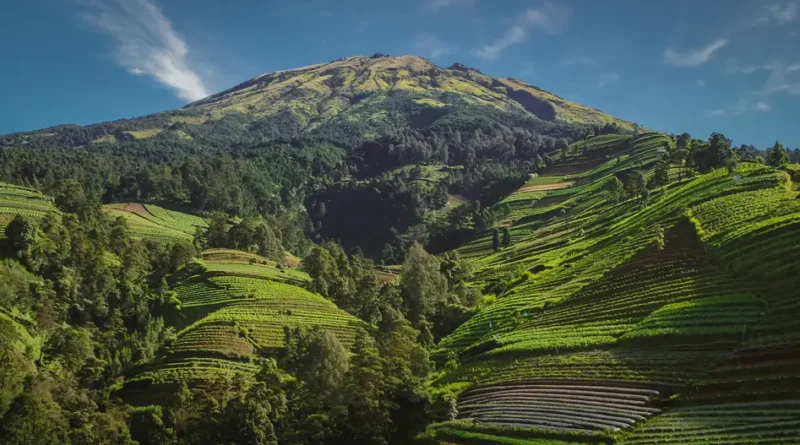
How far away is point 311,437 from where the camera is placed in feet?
149

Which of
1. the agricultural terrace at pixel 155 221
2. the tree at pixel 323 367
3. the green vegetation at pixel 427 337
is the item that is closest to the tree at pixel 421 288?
the green vegetation at pixel 427 337

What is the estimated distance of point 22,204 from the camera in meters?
115

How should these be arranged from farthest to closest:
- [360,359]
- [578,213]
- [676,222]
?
[578,213], [676,222], [360,359]

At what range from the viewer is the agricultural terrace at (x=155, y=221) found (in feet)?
456

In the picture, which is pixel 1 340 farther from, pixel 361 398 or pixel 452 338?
pixel 452 338

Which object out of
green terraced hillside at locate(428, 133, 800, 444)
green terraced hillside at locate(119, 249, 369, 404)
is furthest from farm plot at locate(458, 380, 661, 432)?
green terraced hillside at locate(119, 249, 369, 404)

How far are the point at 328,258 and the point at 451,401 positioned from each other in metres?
58.7

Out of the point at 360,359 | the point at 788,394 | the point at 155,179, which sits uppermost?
the point at 155,179

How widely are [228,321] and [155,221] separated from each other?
9927 cm

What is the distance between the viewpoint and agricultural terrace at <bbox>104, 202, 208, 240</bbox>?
139m

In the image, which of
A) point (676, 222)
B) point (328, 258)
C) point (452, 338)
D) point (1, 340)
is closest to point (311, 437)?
point (452, 338)

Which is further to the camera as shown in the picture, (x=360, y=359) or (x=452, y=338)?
(x=452, y=338)

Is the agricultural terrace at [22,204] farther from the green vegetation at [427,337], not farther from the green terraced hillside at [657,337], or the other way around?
the green terraced hillside at [657,337]

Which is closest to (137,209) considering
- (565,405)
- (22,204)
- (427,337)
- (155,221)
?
(155,221)
